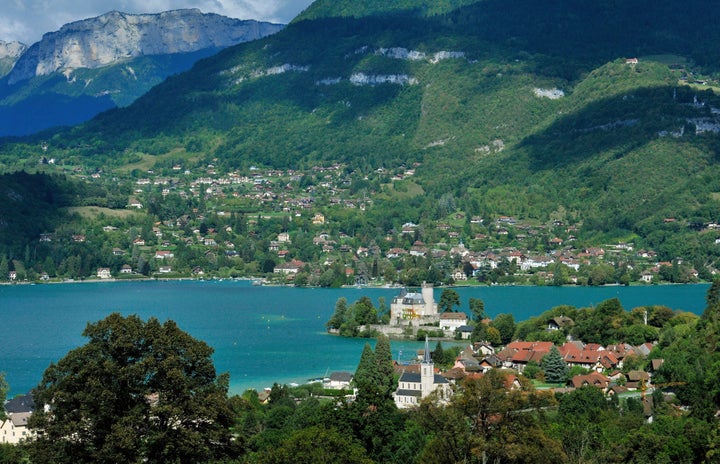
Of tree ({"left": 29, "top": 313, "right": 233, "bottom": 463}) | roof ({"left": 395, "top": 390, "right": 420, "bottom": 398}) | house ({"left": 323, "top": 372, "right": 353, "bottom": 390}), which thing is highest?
tree ({"left": 29, "top": 313, "right": 233, "bottom": 463})

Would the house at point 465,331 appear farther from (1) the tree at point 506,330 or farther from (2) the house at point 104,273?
(2) the house at point 104,273

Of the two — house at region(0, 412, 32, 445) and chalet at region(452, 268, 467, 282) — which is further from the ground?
chalet at region(452, 268, 467, 282)

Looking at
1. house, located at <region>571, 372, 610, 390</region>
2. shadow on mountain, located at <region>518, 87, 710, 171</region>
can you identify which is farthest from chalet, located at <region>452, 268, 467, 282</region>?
house, located at <region>571, 372, 610, 390</region>

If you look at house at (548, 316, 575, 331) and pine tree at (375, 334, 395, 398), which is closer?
pine tree at (375, 334, 395, 398)

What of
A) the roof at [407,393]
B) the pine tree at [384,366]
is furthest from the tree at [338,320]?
the roof at [407,393]

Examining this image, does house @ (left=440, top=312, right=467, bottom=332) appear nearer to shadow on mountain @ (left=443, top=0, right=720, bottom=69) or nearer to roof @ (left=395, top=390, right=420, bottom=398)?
roof @ (left=395, top=390, right=420, bottom=398)

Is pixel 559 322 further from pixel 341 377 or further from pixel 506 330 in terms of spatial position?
pixel 341 377

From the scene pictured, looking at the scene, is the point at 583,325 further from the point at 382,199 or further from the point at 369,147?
the point at 369,147

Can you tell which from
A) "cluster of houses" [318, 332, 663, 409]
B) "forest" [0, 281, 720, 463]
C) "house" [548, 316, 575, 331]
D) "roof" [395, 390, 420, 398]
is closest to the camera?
"forest" [0, 281, 720, 463]
